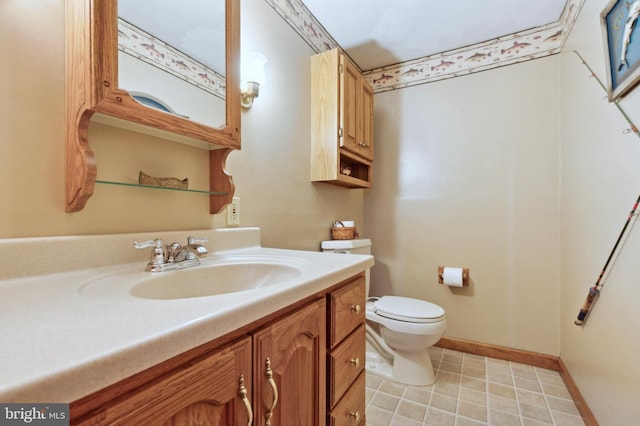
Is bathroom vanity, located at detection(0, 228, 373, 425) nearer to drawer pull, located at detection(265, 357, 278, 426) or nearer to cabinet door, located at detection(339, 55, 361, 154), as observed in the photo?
drawer pull, located at detection(265, 357, 278, 426)

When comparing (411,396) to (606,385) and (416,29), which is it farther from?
(416,29)

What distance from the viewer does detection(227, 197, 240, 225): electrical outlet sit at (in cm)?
117

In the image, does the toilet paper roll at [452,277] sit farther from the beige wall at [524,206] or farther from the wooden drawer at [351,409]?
the wooden drawer at [351,409]

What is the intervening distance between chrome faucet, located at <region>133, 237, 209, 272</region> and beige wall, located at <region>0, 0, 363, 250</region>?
0.12 metres

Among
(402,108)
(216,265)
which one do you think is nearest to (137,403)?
(216,265)

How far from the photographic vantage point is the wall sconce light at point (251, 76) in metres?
1.23

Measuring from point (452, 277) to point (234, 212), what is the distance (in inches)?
62.7

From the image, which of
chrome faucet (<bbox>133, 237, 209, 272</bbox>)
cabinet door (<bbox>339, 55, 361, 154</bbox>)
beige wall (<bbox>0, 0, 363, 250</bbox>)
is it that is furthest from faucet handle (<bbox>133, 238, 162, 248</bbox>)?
cabinet door (<bbox>339, 55, 361, 154</bbox>)

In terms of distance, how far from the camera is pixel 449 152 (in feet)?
6.89

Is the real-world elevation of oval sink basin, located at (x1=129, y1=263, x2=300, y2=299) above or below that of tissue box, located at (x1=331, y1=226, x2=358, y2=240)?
below

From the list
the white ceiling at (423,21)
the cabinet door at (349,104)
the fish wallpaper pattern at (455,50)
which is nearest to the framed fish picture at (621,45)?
the fish wallpaper pattern at (455,50)

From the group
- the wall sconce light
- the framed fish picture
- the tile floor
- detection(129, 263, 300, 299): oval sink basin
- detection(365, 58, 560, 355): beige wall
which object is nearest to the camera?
detection(129, 263, 300, 299): oval sink basin

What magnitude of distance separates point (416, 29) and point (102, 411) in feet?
7.48

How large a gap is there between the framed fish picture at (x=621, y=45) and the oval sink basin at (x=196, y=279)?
1.30 metres
